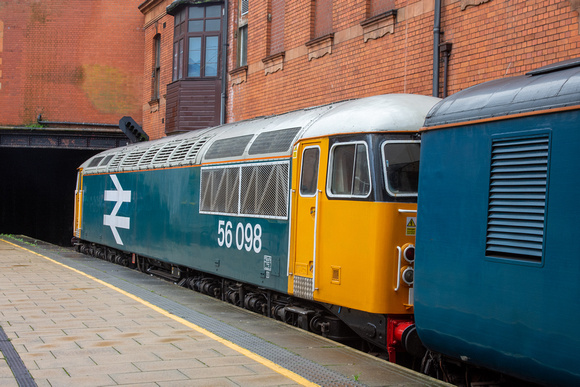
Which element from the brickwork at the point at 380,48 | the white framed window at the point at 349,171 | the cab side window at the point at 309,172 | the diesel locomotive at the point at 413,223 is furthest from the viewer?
the brickwork at the point at 380,48

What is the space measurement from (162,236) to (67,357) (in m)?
7.20

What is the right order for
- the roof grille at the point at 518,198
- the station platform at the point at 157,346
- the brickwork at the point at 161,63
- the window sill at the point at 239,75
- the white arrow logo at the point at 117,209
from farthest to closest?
1. the brickwork at the point at 161,63
2. the window sill at the point at 239,75
3. the white arrow logo at the point at 117,209
4. the station platform at the point at 157,346
5. the roof grille at the point at 518,198

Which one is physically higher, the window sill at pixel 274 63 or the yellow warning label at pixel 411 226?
the window sill at pixel 274 63

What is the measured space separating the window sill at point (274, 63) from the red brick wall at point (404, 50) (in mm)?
109

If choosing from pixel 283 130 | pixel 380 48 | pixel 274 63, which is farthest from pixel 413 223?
pixel 274 63

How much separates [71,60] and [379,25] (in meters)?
19.4

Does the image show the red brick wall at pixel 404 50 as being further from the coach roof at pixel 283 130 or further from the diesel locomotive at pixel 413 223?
the diesel locomotive at pixel 413 223

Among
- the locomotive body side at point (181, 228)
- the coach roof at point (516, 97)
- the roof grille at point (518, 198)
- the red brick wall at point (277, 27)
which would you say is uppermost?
the red brick wall at point (277, 27)

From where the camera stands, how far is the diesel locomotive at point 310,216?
7176mm

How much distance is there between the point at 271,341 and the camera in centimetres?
799

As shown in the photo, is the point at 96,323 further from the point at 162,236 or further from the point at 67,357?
the point at 162,236

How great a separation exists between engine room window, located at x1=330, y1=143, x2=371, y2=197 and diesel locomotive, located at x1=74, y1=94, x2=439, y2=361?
0.02 metres

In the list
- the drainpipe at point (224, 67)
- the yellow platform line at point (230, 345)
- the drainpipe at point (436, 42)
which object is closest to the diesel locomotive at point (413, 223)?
the yellow platform line at point (230, 345)

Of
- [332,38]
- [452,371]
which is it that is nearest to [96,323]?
[452,371]
